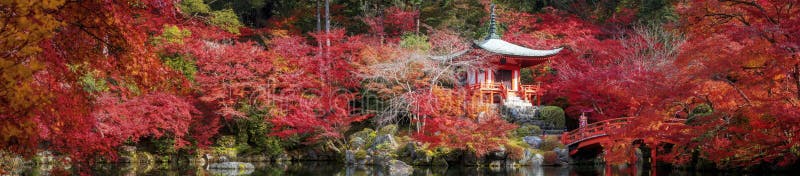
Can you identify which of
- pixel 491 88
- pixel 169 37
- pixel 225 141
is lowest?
pixel 225 141

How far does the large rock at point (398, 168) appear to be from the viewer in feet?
54.9

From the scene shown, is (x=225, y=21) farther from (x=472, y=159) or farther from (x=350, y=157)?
(x=472, y=159)

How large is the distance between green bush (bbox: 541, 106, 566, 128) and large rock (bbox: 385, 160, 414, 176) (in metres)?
5.74

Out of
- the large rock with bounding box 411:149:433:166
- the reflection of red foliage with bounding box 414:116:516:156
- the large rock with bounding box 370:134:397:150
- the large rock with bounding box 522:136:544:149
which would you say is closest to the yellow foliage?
the reflection of red foliage with bounding box 414:116:516:156

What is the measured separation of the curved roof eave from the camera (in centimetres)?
2239

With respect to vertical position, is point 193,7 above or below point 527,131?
above

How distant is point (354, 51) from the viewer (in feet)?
74.4

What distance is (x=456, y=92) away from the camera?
65.3ft

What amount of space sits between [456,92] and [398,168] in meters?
3.52

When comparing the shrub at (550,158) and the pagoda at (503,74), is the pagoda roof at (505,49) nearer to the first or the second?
the pagoda at (503,74)

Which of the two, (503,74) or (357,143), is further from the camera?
(503,74)

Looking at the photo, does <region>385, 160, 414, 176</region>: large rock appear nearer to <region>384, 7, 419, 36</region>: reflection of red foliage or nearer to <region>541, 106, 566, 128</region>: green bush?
<region>541, 106, 566, 128</region>: green bush

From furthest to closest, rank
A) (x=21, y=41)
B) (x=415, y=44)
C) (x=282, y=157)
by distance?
(x=415, y=44)
(x=282, y=157)
(x=21, y=41)

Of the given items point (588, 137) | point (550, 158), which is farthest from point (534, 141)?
point (588, 137)
